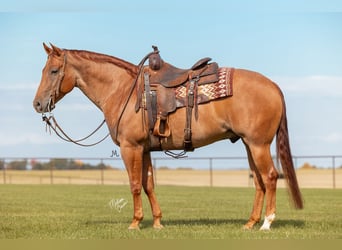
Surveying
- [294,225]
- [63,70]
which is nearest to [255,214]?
[294,225]

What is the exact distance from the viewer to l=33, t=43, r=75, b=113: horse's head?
11641 millimetres

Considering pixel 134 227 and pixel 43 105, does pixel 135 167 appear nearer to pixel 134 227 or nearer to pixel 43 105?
pixel 134 227

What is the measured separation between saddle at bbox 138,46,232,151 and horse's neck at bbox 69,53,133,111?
657mm

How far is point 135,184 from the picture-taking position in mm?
10938

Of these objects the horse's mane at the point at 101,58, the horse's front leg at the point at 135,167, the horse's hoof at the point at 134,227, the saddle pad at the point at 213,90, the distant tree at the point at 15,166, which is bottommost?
the distant tree at the point at 15,166

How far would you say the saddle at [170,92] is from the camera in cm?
Result: 1083

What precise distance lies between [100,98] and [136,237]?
3.00 meters

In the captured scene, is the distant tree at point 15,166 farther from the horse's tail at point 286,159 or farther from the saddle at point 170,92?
the horse's tail at point 286,159

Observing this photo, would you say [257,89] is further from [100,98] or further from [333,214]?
[333,214]

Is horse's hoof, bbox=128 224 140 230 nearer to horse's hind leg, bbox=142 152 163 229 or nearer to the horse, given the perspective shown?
the horse

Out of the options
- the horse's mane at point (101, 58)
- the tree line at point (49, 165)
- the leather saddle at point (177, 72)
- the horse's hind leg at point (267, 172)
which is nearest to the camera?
the horse's hind leg at point (267, 172)

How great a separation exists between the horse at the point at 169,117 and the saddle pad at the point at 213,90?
9cm

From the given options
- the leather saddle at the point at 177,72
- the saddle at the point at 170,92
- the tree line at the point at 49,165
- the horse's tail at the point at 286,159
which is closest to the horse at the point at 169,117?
the horse's tail at the point at 286,159

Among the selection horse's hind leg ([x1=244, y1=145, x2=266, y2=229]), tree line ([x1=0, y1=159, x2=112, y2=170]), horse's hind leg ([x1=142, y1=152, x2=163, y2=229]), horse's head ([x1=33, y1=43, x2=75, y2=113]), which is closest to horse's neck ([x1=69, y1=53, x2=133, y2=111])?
horse's head ([x1=33, y1=43, x2=75, y2=113])
